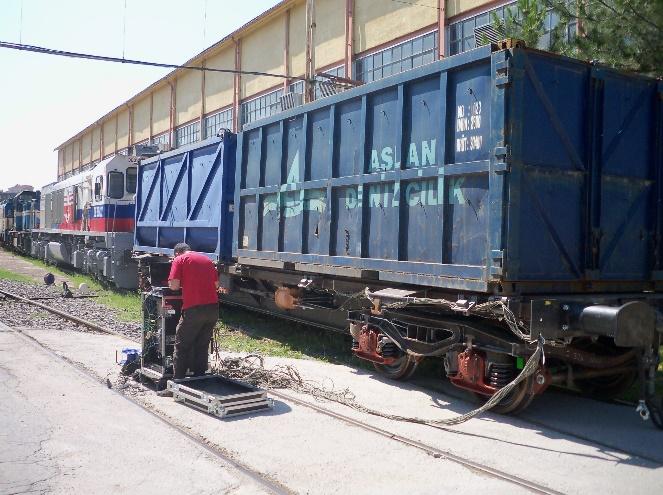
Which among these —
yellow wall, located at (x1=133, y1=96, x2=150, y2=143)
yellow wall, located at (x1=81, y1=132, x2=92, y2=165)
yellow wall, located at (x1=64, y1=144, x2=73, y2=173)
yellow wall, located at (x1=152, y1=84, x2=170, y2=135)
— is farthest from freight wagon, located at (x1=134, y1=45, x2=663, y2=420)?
yellow wall, located at (x1=64, y1=144, x2=73, y2=173)

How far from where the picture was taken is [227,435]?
18.5ft

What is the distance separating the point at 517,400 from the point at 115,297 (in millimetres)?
12220

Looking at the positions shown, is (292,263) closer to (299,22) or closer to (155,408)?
(155,408)

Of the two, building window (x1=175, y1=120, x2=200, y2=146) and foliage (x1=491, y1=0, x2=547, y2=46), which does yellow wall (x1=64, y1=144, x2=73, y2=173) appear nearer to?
building window (x1=175, y1=120, x2=200, y2=146)

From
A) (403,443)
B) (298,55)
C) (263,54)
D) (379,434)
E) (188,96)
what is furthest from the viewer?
(188,96)

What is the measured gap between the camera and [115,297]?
16188 millimetres

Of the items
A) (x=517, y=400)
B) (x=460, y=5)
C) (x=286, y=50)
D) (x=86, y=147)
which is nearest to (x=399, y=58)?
(x=460, y=5)

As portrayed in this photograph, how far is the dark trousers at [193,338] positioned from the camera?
7.01m

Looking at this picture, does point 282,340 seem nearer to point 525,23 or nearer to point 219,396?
point 219,396

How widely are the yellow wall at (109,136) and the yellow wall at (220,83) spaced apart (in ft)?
58.8

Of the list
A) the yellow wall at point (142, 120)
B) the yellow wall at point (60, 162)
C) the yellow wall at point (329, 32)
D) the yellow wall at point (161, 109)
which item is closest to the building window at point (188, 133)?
the yellow wall at point (161, 109)

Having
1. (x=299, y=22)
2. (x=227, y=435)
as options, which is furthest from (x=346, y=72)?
(x=227, y=435)

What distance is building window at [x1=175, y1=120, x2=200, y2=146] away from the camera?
32.1 metres

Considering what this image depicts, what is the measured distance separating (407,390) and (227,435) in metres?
2.54
